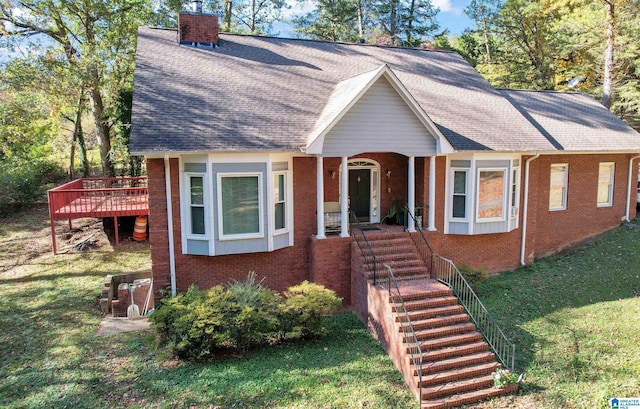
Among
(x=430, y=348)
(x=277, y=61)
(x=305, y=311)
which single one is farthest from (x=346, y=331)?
(x=277, y=61)

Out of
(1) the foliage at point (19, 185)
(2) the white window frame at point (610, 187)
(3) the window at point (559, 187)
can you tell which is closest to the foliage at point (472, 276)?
(3) the window at point (559, 187)

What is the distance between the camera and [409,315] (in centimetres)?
945

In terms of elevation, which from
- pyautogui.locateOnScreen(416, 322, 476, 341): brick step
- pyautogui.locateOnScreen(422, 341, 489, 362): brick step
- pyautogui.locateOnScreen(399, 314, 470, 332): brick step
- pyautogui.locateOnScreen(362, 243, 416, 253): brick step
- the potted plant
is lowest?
pyautogui.locateOnScreen(422, 341, 489, 362): brick step

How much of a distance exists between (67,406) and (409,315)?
662 centimetres

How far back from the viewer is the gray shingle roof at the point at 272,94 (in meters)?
11.1

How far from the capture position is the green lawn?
7.66 m

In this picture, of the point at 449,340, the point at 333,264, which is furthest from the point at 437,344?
the point at 333,264

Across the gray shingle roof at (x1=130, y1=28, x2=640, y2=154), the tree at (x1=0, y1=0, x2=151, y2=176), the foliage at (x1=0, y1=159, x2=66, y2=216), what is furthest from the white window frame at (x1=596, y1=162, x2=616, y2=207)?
the foliage at (x1=0, y1=159, x2=66, y2=216)

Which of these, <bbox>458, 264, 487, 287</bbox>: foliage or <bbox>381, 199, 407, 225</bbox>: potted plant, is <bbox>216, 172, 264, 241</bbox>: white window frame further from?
<bbox>458, 264, 487, 287</bbox>: foliage

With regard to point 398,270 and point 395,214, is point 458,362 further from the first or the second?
point 395,214

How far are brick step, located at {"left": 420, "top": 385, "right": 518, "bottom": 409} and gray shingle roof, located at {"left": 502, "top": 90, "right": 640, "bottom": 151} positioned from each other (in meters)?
9.30

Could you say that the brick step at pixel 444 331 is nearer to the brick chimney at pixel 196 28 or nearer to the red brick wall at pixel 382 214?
the red brick wall at pixel 382 214

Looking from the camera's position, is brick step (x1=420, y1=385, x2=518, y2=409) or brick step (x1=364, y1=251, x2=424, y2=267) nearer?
brick step (x1=420, y1=385, x2=518, y2=409)

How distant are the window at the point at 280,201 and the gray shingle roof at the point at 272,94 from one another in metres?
0.96
